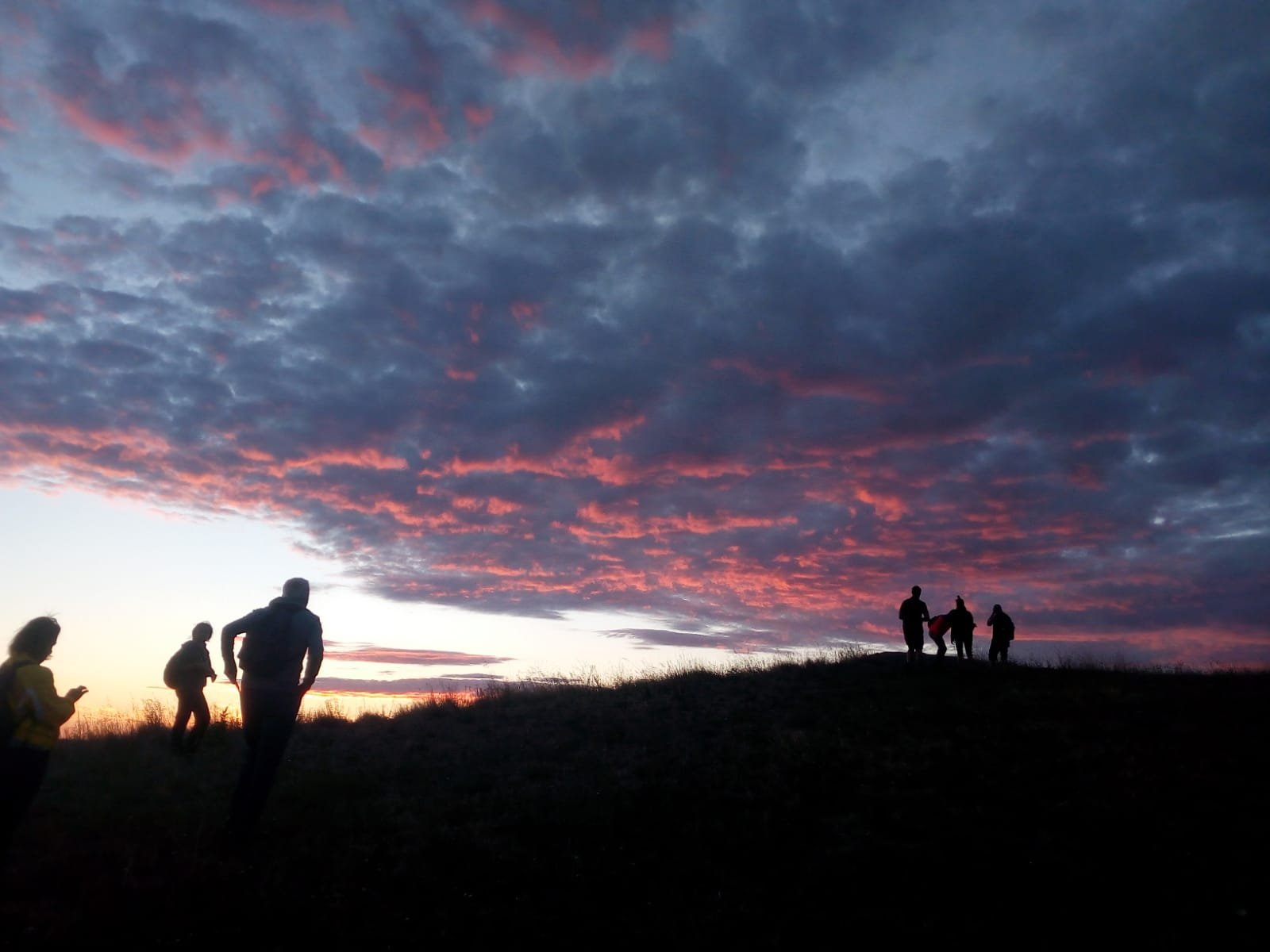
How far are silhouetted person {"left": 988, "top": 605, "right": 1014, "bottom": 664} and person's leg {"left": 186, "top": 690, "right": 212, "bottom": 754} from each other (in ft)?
75.0

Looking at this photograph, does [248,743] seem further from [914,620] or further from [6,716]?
[914,620]

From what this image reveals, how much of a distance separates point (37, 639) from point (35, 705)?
2.13ft

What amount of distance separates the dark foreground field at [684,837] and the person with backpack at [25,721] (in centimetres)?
103

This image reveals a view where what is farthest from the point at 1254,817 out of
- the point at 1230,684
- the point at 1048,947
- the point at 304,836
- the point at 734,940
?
the point at 1230,684

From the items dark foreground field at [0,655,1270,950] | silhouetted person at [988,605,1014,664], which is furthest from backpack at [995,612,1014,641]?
dark foreground field at [0,655,1270,950]

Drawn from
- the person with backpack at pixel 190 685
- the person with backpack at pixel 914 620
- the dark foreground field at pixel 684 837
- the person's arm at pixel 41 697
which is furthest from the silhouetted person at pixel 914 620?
the person's arm at pixel 41 697

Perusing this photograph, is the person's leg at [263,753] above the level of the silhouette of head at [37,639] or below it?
below

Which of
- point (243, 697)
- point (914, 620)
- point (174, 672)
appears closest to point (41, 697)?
point (243, 697)

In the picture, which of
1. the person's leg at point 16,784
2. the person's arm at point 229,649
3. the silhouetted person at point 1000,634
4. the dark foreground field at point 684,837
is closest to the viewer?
the person's leg at point 16,784

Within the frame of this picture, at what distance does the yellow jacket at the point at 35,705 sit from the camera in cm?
702

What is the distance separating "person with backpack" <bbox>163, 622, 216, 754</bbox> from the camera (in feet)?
43.5

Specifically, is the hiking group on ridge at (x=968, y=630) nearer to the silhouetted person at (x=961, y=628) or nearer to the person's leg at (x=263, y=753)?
the silhouetted person at (x=961, y=628)

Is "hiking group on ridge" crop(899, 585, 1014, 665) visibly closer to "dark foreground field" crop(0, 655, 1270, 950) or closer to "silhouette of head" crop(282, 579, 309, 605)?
"dark foreground field" crop(0, 655, 1270, 950)

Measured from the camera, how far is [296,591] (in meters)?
9.26
